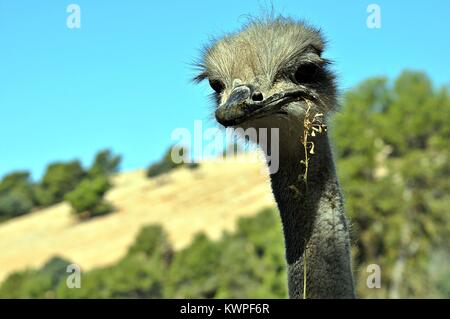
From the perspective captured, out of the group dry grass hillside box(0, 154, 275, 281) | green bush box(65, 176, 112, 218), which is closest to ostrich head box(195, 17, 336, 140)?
green bush box(65, 176, 112, 218)

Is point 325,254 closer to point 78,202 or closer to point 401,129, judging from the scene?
point 78,202

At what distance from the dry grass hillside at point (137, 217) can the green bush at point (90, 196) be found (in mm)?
1046

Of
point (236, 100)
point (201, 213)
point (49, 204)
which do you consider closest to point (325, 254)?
point (236, 100)

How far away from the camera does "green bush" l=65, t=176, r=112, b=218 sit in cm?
2359

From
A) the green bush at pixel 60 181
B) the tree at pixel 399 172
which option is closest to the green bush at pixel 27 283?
the green bush at pixel 60 181

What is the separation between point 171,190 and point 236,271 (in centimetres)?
2443

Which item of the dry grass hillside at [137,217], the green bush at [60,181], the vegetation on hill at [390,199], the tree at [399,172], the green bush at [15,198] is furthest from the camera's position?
the green bush at [15,198]

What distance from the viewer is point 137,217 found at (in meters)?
42.0

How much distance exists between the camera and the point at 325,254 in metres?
2.72

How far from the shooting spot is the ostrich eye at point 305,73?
2.71m

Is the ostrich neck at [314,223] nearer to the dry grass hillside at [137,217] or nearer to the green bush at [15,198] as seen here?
the dry grass hillside at [137,217]

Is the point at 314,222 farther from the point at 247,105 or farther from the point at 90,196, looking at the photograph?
the point at 90,196

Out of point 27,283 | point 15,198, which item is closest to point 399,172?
point 27,283

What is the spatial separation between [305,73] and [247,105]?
401 millimetres
